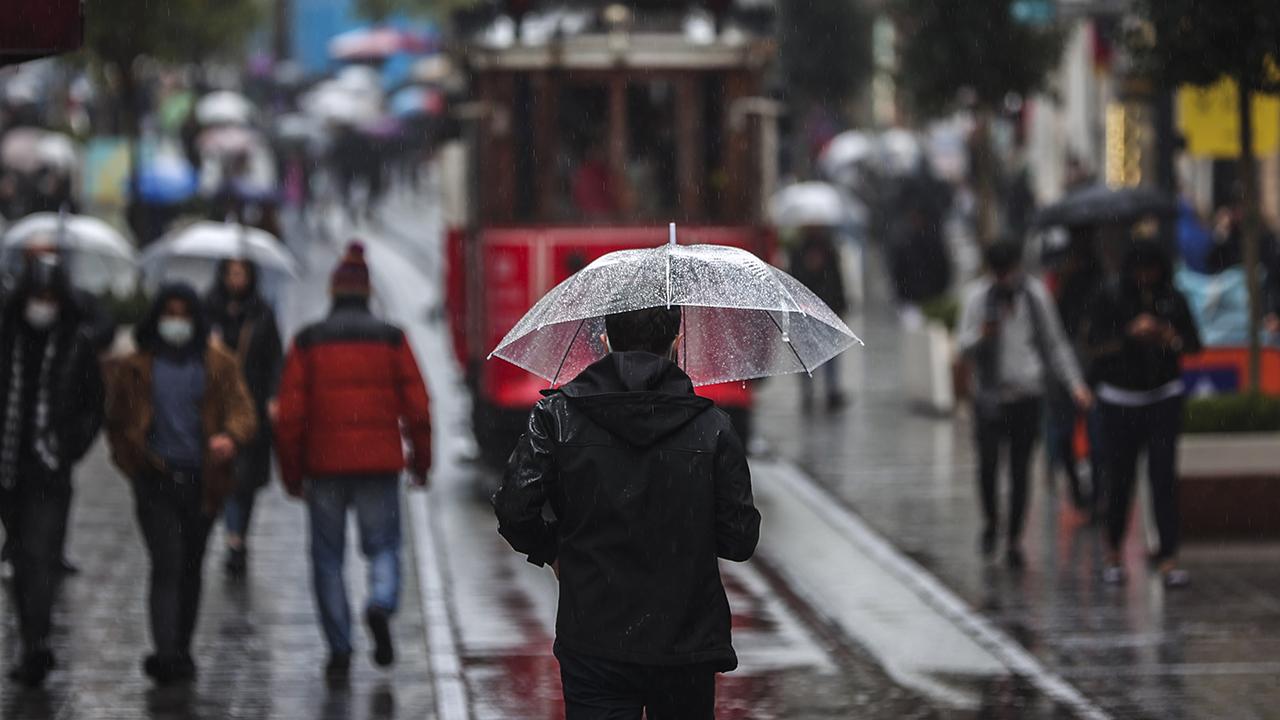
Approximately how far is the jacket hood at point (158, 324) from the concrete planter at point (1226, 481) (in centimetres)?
538

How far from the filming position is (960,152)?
46281 millimetres

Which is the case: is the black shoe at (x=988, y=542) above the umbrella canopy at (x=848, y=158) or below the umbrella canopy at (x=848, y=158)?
below

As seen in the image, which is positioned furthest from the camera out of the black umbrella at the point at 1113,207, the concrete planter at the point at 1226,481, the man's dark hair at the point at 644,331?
the black umbrella at the point at 1113,207

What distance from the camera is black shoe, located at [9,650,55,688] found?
952 cm

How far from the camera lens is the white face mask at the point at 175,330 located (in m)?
9.73

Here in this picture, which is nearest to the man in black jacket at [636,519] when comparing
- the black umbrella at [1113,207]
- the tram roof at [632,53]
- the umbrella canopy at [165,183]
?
the black umbrella at [1113,207]

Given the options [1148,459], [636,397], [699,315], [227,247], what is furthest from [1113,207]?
[636,397]

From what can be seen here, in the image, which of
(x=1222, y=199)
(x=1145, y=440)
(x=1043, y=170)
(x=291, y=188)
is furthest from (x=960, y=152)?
(x=1145, y=440)

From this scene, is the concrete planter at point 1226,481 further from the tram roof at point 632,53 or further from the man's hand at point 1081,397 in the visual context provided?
the tram roof at point 632,53

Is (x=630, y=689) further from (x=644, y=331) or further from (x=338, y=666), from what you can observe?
(x=338, y=666)

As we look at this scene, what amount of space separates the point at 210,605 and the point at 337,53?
4272 cm

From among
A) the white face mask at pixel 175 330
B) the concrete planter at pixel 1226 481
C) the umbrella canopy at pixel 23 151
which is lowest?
the concrete planter at pixel 1226 481

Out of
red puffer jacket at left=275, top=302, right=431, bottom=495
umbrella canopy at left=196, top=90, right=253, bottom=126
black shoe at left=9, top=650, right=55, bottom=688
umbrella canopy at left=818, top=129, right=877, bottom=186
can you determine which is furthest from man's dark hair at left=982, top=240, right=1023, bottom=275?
umbrella canopy at left=196, top=90, right=253, bottom=126

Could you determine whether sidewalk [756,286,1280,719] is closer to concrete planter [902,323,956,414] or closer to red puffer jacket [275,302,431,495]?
concrete planter [902,323,956,414]
